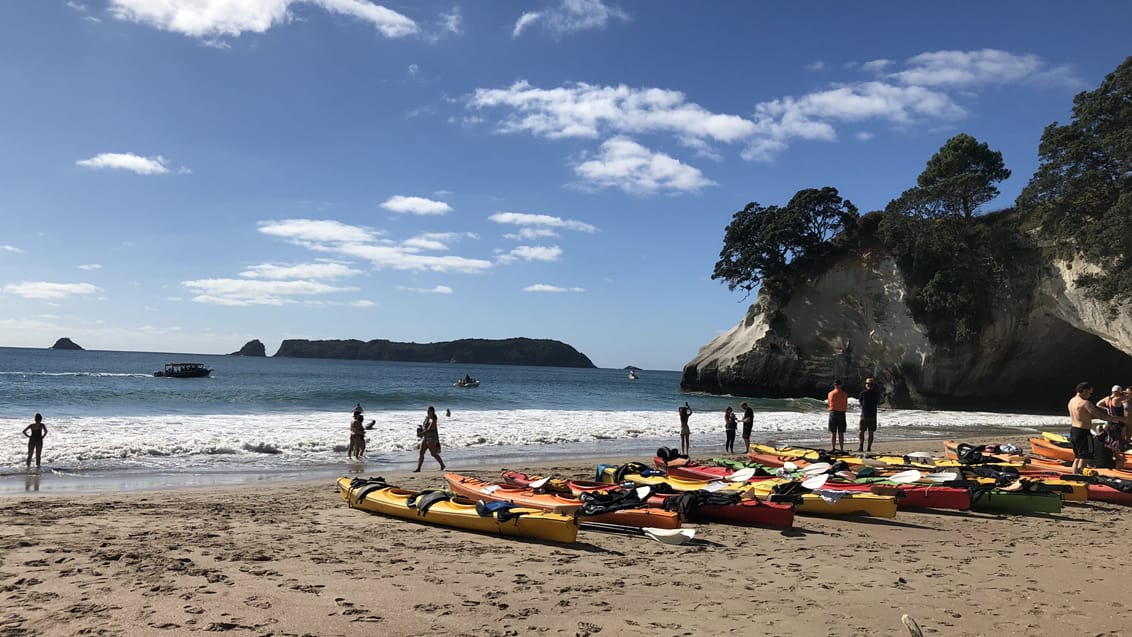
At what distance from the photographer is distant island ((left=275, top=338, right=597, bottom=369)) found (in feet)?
515

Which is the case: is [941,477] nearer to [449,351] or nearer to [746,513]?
[746,513]

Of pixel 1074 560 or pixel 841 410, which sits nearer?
pixel 1074 560

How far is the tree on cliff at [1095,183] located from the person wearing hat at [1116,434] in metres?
15.0

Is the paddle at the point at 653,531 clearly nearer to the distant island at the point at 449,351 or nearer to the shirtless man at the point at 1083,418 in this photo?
the shirtless man at the point at 1083,418

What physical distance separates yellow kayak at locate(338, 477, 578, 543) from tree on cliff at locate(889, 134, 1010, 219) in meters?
34.7

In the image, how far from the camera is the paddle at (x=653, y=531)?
7.00m

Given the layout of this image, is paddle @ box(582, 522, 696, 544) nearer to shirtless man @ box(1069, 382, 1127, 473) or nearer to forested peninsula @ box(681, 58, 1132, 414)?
shirtless man @ box(1069, 382, 1127, 473)

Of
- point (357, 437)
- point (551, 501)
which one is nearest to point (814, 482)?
point (551, 501)

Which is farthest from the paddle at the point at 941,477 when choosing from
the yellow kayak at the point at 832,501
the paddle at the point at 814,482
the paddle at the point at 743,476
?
the paddle at the point at 743,476

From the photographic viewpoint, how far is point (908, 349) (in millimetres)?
37438

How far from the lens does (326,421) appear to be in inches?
918

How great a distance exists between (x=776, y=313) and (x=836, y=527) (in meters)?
37.0

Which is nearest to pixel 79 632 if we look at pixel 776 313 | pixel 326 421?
pixel 326 421

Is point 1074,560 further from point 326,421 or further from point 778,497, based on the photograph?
point 326,421
